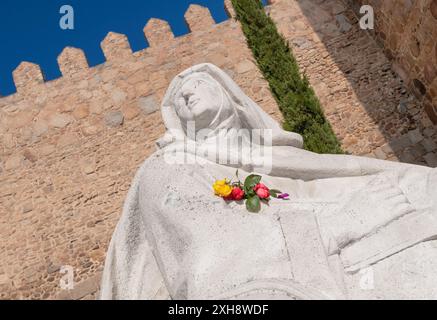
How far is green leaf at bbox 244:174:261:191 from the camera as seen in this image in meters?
2.83

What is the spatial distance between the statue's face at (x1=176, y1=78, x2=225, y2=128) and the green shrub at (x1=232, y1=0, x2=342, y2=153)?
16.2 ft

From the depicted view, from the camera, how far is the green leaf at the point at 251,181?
283 cm

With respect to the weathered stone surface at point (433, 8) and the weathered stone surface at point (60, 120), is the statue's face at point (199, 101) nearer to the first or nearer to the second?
the weathered stone surface at point (433, 8)

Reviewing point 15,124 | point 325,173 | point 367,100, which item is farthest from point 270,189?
point 15,124

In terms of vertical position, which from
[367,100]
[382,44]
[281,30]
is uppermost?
[281,30]

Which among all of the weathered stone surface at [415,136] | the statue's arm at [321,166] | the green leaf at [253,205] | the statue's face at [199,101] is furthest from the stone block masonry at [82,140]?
the green leaf at [253,205]

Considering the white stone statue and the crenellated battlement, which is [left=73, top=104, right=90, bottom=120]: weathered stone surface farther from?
the white stone statue

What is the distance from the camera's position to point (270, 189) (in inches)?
117

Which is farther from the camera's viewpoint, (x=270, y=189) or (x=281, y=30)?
(x=281, y=30)

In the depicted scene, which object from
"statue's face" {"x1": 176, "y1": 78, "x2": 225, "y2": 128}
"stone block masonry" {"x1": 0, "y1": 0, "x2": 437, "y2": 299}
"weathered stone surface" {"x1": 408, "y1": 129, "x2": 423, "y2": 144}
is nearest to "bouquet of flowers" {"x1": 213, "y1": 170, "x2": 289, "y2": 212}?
"statue's face" {"x1": 176, "y1": 78, "x2": 225, "y2": 128}

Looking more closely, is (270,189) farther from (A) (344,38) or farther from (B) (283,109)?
(A) (344,38)

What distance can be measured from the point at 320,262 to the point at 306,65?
886 centimetres
